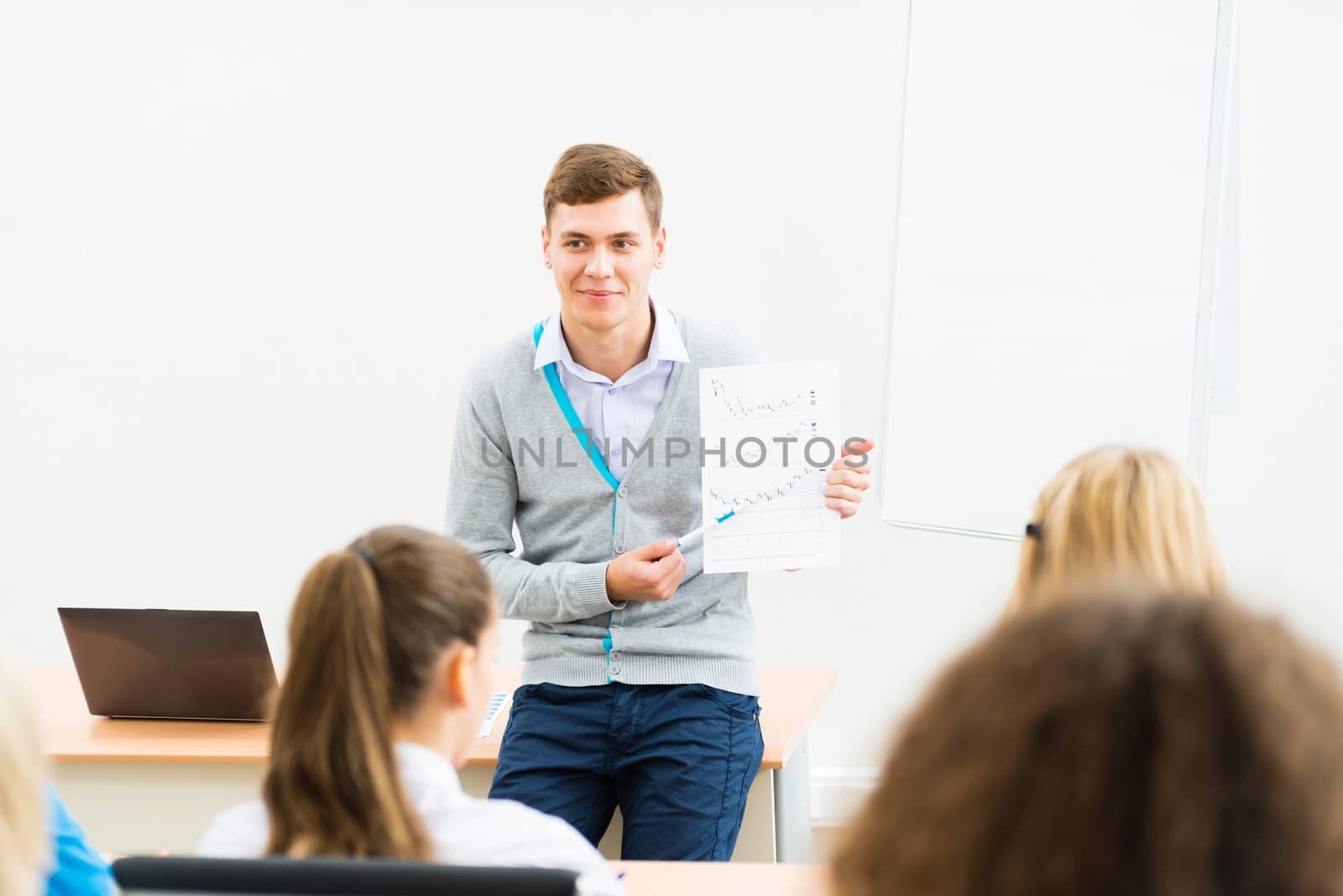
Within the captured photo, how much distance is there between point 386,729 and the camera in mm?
1269

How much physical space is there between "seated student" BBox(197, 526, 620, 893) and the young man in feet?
2.60

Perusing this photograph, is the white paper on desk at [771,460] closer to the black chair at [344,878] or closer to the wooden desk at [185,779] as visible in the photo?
the wooden desk at [185,779]

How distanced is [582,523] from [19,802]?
1.44 meters

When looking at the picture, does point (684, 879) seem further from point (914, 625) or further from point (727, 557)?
point (914, 625)

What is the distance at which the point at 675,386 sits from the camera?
2.37 metres

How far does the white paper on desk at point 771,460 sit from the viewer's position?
7.39 ft

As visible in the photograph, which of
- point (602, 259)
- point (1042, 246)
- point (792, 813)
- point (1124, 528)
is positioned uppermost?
point (1042, 246)

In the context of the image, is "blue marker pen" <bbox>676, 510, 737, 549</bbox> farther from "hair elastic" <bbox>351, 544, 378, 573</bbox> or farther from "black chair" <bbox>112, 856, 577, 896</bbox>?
"black chair" <bbox>112, 856, 577, 896</bbox>

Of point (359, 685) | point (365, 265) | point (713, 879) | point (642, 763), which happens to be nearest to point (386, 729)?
point (359, 685)

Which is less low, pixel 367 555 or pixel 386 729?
pixel 367 555

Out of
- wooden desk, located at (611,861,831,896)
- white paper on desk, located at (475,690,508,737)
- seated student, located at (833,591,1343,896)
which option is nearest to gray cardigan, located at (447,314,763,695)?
white paper on desk, located at (475,690,508,737)

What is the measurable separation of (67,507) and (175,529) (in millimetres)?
329

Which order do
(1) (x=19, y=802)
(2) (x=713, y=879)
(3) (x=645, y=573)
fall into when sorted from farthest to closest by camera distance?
(3) (x=645, y=573) < (2) (x=713, y=879) < (1) (x=19, y=802)

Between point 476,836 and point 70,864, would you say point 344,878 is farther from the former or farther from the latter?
point 70,864
